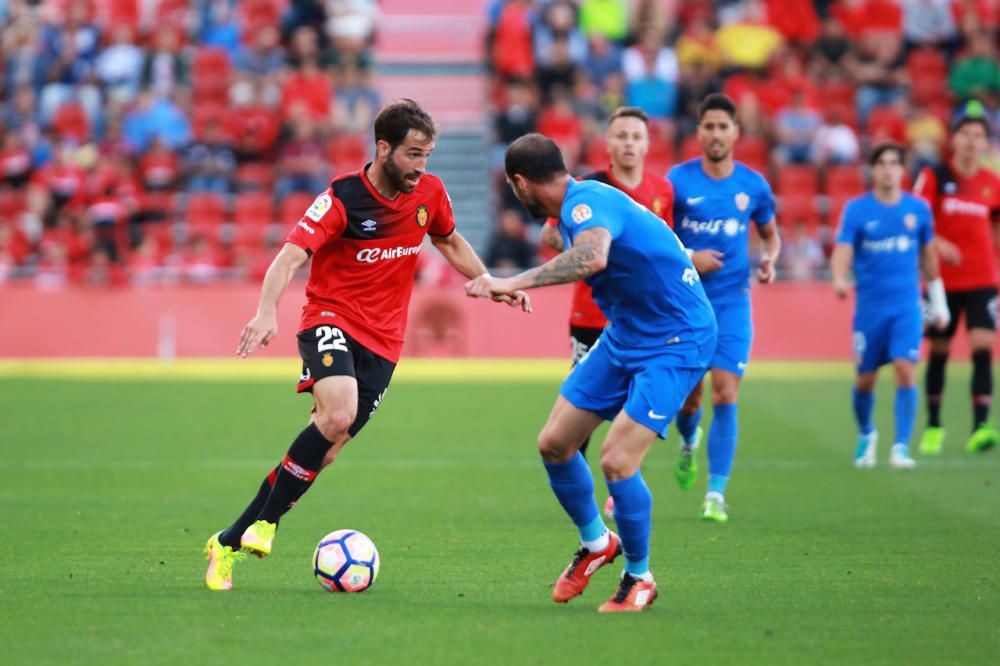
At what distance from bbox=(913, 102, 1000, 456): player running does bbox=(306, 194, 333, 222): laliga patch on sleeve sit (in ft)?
24.8

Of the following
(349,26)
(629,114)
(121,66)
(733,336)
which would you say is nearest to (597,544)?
(733,336)

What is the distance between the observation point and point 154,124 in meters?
26.1

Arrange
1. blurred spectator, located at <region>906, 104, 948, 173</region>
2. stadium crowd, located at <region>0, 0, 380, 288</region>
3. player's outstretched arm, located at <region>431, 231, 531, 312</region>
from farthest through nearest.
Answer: blurred spectator, located at <region>906, 104, 948, 173</region> < stadium crowd, located at <region>0, 0, 380, 288</region> < player's outstretched arm, located at <region>431, 231, 531, 312</region>

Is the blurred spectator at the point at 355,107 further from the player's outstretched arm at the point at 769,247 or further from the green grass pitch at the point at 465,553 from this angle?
the player's outstretched arm at the point at 769,247

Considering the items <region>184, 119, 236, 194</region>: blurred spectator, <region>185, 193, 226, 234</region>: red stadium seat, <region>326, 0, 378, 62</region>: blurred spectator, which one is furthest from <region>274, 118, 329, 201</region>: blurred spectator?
<region>326, 0, 378, 62</region>: blurred spectator

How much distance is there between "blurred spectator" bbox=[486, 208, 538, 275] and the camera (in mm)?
22969

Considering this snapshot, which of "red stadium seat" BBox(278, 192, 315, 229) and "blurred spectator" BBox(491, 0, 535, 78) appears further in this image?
"blurred spectator" BBox(491, 0, 535, 78)

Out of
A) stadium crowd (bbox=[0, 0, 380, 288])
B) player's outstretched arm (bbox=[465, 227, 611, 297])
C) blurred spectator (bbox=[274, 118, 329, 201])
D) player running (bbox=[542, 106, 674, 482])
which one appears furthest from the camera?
blurred spectator (bbox=[274, 118, 329, 201])

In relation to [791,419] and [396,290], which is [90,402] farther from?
[396,290]

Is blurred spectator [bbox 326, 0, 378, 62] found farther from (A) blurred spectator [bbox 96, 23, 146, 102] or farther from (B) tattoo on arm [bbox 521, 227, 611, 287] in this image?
(B) tattoo on arm [bbox 521, 227, 611, 287]

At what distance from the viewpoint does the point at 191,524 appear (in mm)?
9672

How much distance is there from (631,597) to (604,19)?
873 inches

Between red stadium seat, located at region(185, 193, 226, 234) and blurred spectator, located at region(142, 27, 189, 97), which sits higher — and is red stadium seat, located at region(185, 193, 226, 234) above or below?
below

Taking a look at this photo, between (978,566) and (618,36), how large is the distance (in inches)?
826
